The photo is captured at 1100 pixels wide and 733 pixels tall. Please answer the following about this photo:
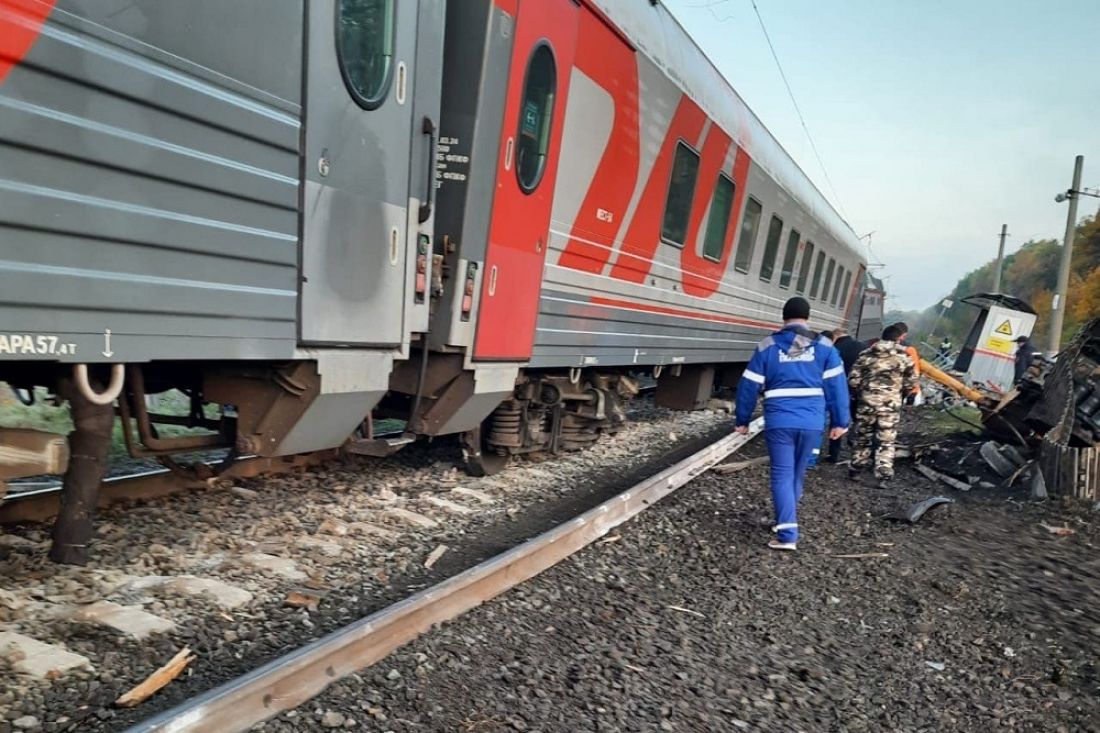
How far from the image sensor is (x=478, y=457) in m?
6.11

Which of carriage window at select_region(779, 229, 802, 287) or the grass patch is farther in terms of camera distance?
carriage window at select_region(779, 229, 802, 287)

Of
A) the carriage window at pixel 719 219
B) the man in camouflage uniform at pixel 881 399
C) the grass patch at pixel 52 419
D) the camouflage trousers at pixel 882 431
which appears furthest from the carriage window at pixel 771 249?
the grass patch at pixel 52 419

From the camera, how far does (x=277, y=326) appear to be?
342 centimetres

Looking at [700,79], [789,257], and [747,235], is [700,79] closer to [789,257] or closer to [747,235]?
[747,235]

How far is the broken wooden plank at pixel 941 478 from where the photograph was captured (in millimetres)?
8070

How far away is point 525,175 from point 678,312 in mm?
3367

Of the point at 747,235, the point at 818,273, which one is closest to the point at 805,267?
the point at 818,273

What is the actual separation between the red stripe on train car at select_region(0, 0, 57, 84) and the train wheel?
13.0 ft

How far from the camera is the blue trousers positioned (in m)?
5.29

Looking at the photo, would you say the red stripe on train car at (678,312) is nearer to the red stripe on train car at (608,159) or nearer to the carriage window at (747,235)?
the red stripe on train car at (608,159)

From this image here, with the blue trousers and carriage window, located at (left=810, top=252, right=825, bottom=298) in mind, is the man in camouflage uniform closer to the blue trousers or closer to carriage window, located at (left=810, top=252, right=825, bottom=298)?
the blue trousers

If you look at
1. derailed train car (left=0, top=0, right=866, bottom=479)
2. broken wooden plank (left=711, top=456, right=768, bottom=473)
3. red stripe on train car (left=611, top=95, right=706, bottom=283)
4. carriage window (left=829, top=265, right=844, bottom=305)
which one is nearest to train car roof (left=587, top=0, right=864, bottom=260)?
derailed train car (left=0, top=0, right=866, bottom=479)

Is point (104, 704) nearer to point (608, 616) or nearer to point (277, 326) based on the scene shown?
point (277, 326)

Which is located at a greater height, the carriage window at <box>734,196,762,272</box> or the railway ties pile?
the carriage window at <box>734,196,762,272</box>
